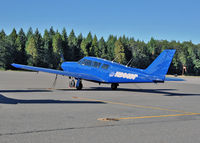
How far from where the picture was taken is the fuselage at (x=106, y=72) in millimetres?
18062

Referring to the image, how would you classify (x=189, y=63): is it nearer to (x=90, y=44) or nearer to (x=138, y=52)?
(x=138, y=52)

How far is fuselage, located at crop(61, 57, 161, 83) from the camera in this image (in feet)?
59.3

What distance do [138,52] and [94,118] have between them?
429ft

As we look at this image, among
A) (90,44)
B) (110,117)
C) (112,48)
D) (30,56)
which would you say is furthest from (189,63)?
(110,117)

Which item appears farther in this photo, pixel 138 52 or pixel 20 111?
pixel 138 52

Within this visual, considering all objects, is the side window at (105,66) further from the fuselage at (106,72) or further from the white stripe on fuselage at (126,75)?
the white stripe on fuselage at (126,75)

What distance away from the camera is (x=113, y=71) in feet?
63.5

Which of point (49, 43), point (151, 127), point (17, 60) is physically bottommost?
point (151, 127)

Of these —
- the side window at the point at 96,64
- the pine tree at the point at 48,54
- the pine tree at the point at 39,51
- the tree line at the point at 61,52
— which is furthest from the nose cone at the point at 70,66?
the pine tree at the point at 48,54

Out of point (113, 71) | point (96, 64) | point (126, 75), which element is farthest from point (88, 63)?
point (126, 75)

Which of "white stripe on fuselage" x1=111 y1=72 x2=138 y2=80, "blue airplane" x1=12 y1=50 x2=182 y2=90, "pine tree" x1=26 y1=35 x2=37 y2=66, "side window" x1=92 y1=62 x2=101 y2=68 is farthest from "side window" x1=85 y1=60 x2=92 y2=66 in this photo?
"pine tree" x1=26 y1=35 x2=37 y2=66

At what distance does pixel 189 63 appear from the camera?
13650cm

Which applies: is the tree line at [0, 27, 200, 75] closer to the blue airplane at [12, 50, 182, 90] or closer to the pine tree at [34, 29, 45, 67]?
the pine tree at [34, 29, 45, 67]

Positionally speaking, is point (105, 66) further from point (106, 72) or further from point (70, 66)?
point (70, 66)
